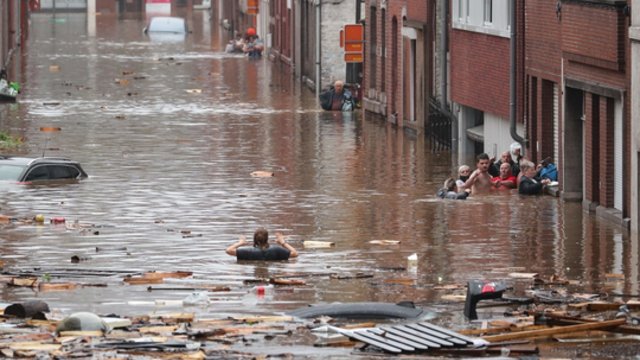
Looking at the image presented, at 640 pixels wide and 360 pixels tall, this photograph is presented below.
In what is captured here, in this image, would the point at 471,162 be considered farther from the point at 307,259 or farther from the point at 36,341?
the point at 36,341

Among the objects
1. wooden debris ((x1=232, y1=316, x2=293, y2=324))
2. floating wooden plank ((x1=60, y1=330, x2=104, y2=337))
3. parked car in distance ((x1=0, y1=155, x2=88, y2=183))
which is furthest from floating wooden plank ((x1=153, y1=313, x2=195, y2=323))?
parked car in distance ((x1=0, y1=155, x2=88, y2=183))

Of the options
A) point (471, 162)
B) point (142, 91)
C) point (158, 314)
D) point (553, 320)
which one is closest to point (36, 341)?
point (158, 314)

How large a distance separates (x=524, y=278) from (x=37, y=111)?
130 feet

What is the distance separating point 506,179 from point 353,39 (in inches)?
1124

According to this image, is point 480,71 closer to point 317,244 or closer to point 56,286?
point 317,244

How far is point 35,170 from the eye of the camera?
144ft

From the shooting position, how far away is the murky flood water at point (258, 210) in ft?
94.9

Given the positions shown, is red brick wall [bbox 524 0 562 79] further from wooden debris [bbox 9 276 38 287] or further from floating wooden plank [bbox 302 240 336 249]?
wooden debris [bbox 9 276 38 287]

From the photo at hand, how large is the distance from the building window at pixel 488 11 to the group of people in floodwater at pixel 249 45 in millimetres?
54089

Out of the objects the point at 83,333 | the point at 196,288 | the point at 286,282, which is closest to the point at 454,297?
the point at 286,282

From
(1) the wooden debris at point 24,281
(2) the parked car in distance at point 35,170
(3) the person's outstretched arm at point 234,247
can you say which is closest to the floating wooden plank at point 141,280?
(1) the wooden debris at point 24,281

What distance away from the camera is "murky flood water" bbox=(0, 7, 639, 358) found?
94.9 feet

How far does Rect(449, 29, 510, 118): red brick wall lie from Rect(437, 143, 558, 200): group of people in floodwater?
164 inches

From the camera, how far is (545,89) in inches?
1703
